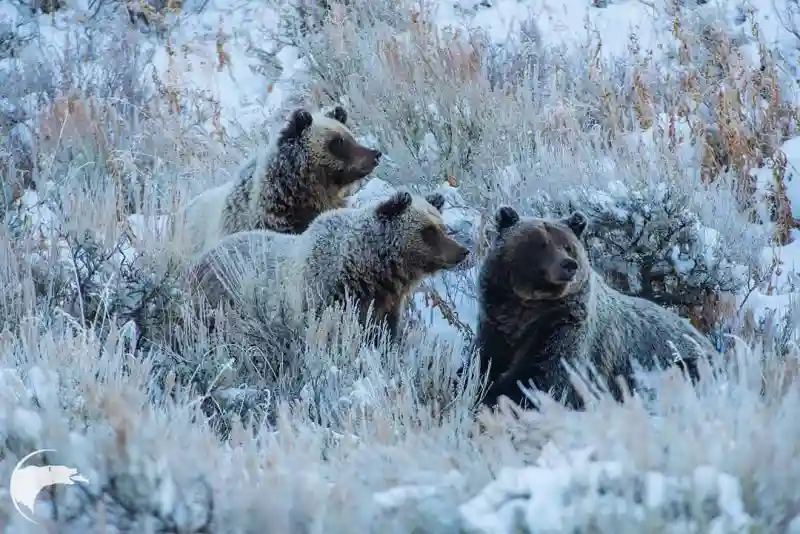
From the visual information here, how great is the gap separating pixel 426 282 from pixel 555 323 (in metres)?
1.63

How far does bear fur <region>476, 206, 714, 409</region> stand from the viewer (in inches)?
214

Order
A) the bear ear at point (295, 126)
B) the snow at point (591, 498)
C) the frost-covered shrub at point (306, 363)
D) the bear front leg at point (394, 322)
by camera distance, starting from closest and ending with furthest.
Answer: the snow at point (591, 498) → the frost-covered shrub at point (306, 363) → the bear front leg at point (394, 322) → the bear ear at point (295, 126)

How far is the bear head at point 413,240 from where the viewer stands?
6195 millimetres

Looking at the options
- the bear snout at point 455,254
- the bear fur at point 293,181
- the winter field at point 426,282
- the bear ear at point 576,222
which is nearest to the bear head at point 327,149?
the bear fur at point 293,181

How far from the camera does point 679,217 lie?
6.48 metres

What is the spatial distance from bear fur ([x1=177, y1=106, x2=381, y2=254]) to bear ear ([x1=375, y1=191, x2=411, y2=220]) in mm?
1230

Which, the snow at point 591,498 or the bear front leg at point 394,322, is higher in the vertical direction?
the snow at point 591,498

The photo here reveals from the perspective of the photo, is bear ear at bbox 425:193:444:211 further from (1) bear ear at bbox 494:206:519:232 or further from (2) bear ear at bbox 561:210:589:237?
(2) bear ear at bbox 561:210:589:237

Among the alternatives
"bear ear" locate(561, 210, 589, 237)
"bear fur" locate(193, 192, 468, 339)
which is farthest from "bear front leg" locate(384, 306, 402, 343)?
"bear ear" locate(561, 210, 589, 237)

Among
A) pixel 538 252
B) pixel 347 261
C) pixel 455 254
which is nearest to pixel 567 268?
pixel 538 252

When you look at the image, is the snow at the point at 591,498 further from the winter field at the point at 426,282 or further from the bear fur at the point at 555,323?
the bear fur at the point at 555,323

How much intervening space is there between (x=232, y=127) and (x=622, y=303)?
5.45 metres

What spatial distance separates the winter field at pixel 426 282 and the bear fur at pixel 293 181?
481mm

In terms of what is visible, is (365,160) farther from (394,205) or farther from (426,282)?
(394,205)
